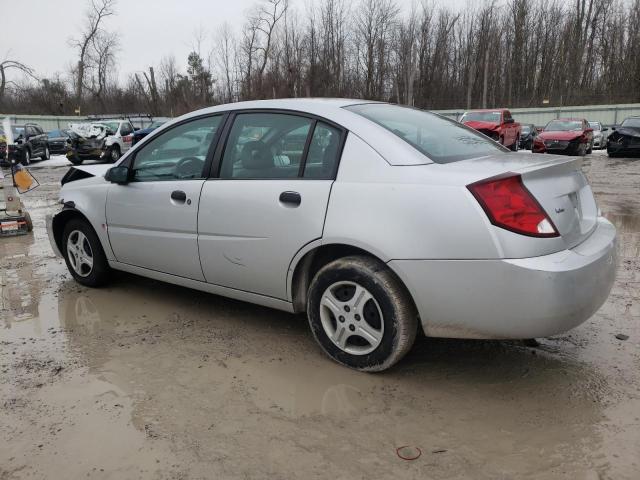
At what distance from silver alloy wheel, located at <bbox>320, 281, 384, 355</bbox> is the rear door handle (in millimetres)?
532

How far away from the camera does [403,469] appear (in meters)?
2.25

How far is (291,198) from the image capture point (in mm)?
3119

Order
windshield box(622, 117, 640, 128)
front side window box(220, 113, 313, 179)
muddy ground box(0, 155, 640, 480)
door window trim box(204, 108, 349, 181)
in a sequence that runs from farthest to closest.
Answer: windshield box(622, 117, 640, 128), front side window box(220, 113, 313, 179), door window trim box(204, 108, 349, 181), muddy ground box(0, 155, 640, 480)

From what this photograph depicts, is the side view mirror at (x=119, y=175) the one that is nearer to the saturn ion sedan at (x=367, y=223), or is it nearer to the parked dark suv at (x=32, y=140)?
the saturn ion sedan at (x=367, y=223)

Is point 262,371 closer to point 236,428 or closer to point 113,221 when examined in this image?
point 236,428

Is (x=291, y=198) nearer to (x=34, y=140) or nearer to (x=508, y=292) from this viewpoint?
(x=508, y=292)

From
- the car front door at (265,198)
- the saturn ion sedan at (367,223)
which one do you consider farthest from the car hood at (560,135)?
the car front door at (265,198)

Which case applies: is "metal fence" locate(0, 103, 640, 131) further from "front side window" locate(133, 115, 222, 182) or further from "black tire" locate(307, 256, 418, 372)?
"black tire" locate(307, 256, 418, 372)

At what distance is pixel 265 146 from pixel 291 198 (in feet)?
1.76

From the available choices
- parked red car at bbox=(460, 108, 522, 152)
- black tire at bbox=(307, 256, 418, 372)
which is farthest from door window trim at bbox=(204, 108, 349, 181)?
parked red car at bbox=(460, 108, 522, 152)

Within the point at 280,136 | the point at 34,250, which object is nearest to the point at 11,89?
the point at 34,250

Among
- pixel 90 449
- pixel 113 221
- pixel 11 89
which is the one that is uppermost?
pixel 11 89

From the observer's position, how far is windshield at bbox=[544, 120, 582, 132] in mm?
19556

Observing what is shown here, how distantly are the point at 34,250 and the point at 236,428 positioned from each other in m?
5.10
